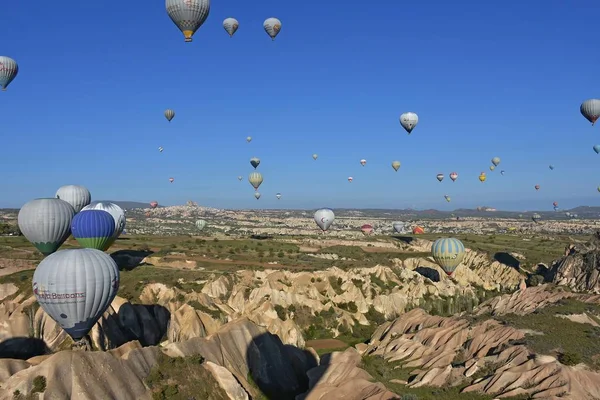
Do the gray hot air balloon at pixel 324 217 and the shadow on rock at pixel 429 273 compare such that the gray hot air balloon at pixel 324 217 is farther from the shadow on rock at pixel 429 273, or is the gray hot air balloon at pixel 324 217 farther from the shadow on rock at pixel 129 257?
the shadow on rock at pixel 129 257

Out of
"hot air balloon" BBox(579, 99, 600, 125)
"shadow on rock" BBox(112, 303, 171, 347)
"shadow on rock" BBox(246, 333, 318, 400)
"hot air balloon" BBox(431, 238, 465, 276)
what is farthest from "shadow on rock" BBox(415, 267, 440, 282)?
"shadow on rock" BBox(246, 333, 318, 400)

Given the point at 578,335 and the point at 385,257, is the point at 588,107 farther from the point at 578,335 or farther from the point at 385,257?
the point at 578,335

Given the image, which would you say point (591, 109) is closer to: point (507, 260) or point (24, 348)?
point (507, 260)

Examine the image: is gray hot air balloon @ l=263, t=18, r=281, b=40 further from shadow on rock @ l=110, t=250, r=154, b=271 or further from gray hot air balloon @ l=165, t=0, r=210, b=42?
shadow on rock @ l=110, t=250, r=154, b=271

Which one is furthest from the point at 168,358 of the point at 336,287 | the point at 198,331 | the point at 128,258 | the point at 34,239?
the point at 128,258

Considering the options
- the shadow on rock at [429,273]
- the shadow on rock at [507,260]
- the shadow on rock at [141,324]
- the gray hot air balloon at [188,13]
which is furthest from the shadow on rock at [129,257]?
the shadow on rock at [507,260]

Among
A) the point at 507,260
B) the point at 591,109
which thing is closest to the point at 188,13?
the point at 591,109
